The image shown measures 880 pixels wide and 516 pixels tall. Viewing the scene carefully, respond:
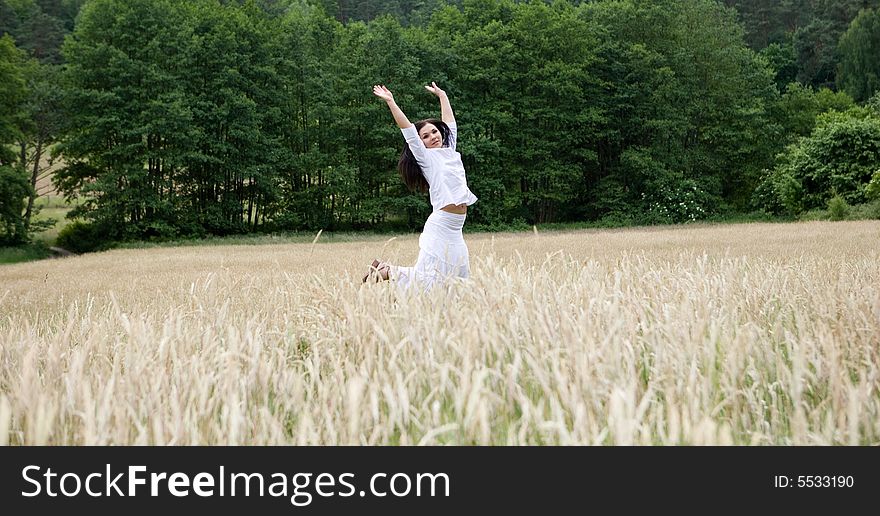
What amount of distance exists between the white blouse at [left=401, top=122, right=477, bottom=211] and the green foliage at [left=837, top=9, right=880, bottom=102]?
202ft

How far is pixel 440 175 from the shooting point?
689cm

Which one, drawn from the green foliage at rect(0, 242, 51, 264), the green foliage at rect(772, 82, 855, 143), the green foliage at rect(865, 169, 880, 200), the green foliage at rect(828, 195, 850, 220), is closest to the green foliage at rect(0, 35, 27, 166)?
the green foliage at rect(0, 242, 51, 264)

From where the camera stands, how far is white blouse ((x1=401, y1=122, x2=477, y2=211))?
22.4 ft

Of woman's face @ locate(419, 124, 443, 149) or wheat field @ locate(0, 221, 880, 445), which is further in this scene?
woman's face @ locate(419, 124, 443, 149)

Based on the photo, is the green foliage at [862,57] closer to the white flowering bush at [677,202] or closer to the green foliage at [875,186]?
the white flowering bush at [677,202]

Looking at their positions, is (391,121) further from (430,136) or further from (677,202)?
(430,136)

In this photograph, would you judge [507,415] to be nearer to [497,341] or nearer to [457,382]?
[457,382]

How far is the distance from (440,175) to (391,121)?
34065 mm

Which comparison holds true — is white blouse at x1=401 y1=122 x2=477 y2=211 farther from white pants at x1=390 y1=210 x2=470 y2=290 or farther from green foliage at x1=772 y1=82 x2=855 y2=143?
green foliage at x1=772 y1=82 x2=855 y2=143

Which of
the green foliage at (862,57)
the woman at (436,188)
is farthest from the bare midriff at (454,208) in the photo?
the green foliage at (862,57)

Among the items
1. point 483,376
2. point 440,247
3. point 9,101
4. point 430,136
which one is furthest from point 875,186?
point 9,101

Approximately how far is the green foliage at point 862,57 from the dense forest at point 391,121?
16004 millimetres

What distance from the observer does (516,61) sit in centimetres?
4197
